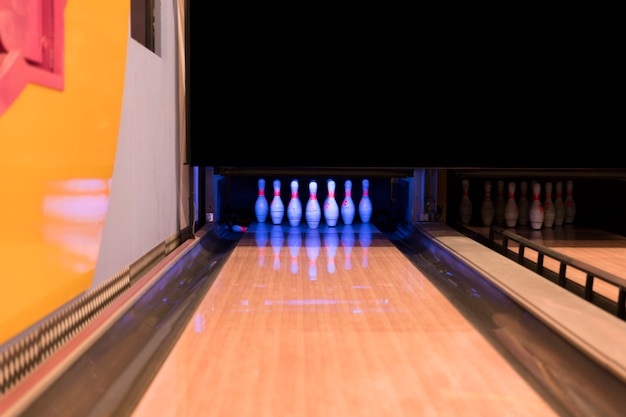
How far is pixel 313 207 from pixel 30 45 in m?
2.30

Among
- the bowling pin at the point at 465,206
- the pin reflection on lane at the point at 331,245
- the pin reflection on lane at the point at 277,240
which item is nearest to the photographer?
the pin reflection on lane at the point at 331,245

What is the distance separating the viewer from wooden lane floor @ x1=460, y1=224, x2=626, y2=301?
2391 mm

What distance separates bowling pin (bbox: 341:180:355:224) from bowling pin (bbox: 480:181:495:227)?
774mm

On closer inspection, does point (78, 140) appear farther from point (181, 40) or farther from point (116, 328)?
point (181, 40)

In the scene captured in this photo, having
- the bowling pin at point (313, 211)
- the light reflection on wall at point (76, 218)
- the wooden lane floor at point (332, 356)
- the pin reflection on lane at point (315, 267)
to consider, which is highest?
the light reflection on wall at point (76, 218)

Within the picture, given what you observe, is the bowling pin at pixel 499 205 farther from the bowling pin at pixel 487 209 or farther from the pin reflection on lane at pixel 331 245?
the pin reflection on lane at pixel 331 245

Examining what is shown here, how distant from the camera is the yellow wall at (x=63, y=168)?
1.26 m

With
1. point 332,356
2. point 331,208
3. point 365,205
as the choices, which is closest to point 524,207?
point 365,205

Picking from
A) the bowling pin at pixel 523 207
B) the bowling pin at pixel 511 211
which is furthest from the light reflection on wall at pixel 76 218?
the bowling pin at pixel 523 207

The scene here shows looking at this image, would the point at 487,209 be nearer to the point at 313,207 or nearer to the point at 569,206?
the point at 569,206

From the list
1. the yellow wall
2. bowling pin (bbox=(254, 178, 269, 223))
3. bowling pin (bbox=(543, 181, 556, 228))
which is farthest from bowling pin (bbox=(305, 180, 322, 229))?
the yellow wall

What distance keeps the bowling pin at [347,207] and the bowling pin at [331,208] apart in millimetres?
52

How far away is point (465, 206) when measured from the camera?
3.66 meters

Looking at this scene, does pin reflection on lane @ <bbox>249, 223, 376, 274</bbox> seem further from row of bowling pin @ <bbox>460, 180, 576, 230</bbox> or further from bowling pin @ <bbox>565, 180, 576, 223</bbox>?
bowling pin @ <bbox>565, 180, 576, 223</bbox>
